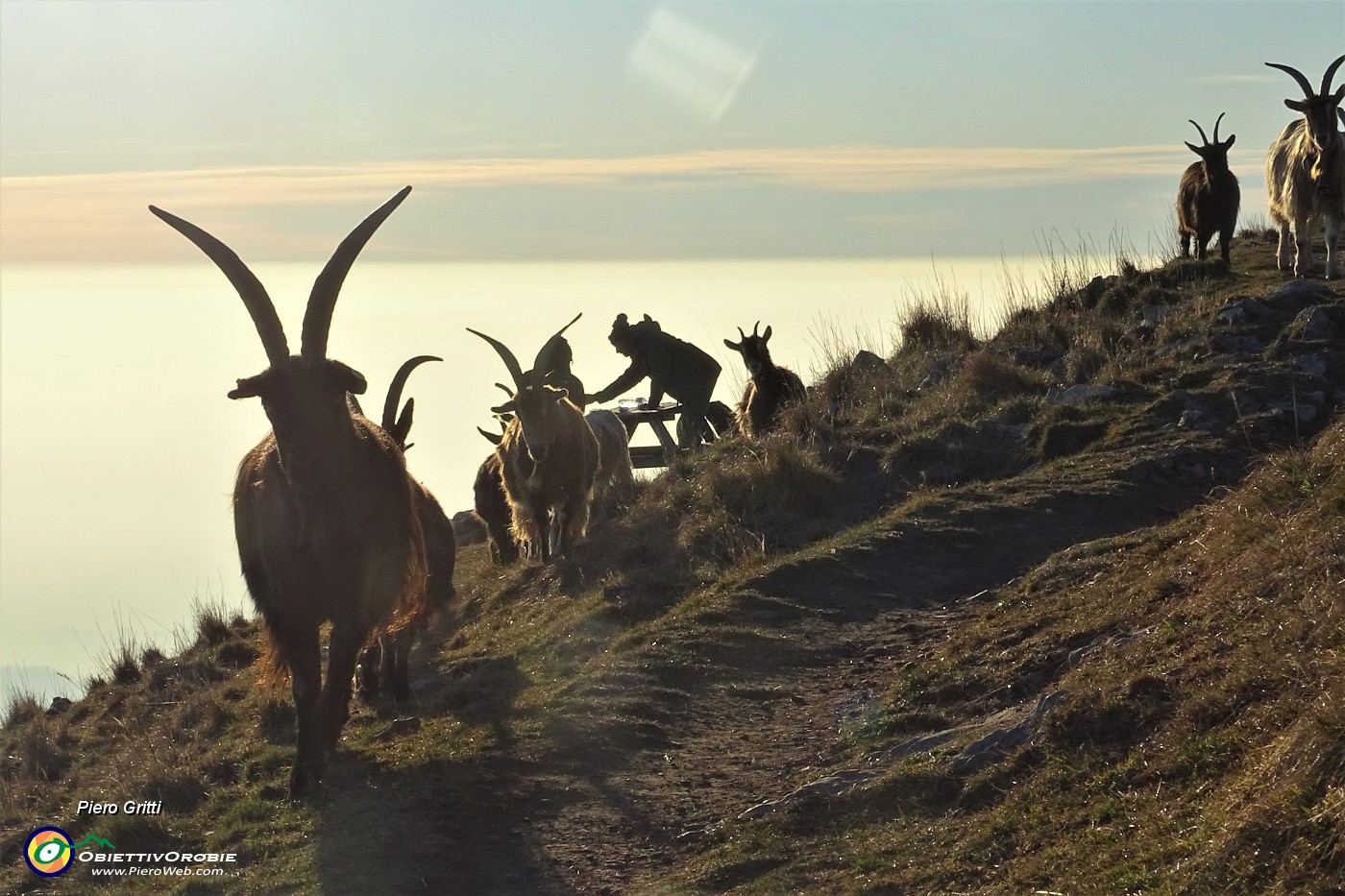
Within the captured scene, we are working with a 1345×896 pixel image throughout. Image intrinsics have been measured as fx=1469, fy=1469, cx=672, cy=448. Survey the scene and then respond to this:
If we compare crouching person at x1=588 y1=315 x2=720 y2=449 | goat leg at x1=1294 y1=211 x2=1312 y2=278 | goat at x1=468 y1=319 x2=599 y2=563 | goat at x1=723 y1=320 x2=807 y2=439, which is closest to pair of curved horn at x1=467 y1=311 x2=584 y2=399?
goat at x1=468 y1=319 x2=599 y2=563

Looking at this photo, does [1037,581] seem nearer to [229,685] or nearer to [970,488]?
[970,488]

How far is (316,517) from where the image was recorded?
866 centimetres

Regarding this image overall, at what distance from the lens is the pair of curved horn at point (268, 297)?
28.7 ft

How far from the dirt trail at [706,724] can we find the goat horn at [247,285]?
2590 millimetres

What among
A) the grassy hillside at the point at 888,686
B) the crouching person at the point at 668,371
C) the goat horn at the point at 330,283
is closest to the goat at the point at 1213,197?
the grassy hillside at the point at 888,686

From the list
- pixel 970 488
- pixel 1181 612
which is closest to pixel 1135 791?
pixel 1181 612

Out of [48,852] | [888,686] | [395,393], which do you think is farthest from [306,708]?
[395,393]

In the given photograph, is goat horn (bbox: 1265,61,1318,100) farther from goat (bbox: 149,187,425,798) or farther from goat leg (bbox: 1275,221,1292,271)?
goat (bbox: 149,187,425,798)

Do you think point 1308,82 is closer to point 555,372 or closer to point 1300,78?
point 1300,78

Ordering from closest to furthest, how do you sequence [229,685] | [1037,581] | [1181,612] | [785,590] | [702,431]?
[1181,612] < [1037,581] < [785,590] < [229,685] < [702,431]

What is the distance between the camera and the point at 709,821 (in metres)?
7.19

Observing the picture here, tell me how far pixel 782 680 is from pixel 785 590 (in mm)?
1658

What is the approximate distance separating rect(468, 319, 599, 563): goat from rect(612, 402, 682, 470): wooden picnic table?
6051 millimetres

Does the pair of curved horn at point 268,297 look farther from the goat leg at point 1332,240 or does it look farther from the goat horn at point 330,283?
the goat leg at point 1332,240
